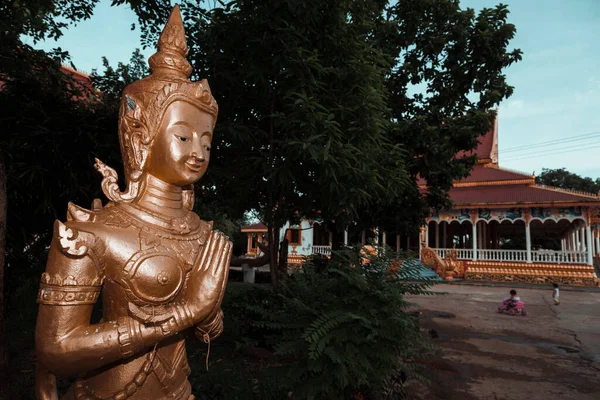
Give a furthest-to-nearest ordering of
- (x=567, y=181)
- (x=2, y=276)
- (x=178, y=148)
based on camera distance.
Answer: (x=567, y=181) < (x=2, y=276) < (x=178, y=148)

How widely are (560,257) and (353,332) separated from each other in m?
18.5

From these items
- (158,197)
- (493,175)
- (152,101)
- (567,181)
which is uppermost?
(567,181)

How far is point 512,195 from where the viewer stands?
17906 mm

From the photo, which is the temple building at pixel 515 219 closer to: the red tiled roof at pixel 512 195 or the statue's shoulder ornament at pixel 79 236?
the red tiled roof at pixel 512 195

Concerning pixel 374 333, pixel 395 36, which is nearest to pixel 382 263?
pixel 374 333

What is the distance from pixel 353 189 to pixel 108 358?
9.84 feet

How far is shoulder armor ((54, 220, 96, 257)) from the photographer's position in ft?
4.55

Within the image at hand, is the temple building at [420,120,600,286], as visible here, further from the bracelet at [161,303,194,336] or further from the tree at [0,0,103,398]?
the bracelet at [161,303,194,336]

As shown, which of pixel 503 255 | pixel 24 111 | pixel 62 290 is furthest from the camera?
pixel 503 255

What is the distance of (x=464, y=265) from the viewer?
1855 centimetres

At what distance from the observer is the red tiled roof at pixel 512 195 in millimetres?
16422

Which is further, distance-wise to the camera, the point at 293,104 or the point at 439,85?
the point at 439,85

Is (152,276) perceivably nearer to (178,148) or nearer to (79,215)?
(79,215)

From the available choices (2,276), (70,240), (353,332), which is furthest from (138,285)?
(2,276)
